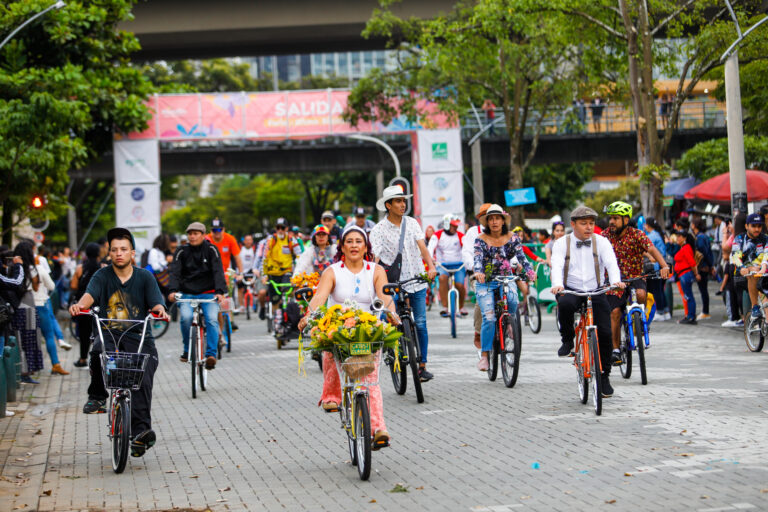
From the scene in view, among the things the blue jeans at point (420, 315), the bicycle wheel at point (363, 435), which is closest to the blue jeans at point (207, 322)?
the blue jeans at point (420, 315)

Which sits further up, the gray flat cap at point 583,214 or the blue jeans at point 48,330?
the gray flat cap at point 583,214

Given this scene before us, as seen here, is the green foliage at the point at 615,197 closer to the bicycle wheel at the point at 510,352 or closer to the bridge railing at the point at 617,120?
the bridge railing at the point at 617,120

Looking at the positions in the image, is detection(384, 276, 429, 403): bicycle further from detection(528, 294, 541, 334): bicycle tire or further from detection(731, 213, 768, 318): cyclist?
detection(528, 294, 541, 334): bicycle tire

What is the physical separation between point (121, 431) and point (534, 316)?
11588 millimetres

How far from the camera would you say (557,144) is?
44.6 metres

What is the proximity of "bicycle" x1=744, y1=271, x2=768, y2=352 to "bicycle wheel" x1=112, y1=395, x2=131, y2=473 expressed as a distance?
8.91 m

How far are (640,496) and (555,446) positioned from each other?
68.7 inches

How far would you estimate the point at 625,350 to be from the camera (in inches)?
456

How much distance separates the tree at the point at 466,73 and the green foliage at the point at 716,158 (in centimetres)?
471

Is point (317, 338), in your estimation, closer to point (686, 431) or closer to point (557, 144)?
point (686, 431)

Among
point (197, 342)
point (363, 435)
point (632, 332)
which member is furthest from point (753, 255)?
point (363, 435)

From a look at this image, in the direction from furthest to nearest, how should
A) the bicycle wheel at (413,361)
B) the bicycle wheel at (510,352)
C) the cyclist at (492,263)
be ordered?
the cyclist at (492,263) < the bicycle wheel at (510,352) < the bicycle wheel at (413,361)

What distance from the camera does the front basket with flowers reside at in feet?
24.4

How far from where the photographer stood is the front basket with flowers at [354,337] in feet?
24.4
